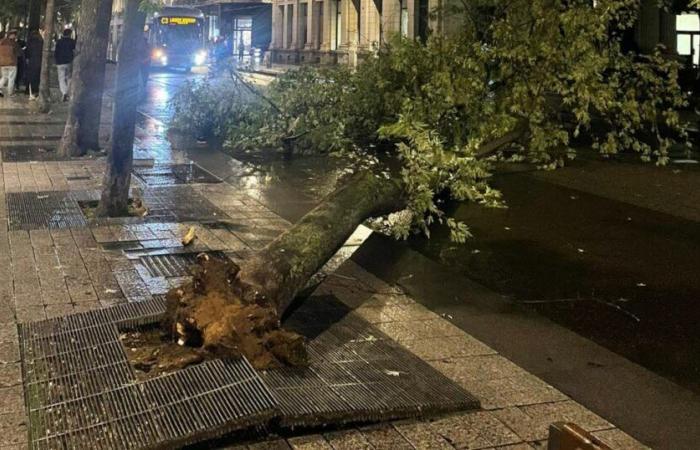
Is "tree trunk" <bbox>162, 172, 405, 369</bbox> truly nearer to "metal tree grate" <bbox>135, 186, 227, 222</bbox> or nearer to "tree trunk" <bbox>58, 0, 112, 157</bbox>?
"metal tree grate" <bbox>135, 186, 227, 222</bbox>

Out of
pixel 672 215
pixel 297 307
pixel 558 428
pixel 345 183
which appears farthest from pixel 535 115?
pixel 558 428

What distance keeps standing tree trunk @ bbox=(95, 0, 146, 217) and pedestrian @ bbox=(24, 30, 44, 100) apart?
671 inches

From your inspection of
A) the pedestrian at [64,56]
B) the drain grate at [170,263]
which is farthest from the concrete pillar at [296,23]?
the drain grate at [170,263]

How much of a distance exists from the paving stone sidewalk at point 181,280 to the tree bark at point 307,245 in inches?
21.8

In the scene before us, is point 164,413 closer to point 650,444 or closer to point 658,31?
point 650,444

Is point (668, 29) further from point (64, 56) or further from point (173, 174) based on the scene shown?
point (173, 174)

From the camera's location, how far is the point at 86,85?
14641mm

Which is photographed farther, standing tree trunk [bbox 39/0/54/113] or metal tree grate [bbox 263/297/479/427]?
standing tree trunk [bbox 39/0/54/113]

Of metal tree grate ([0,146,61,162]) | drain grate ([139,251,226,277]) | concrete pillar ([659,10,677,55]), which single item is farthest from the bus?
drain grate ([139,251,226,277])

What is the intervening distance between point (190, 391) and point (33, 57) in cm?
2481

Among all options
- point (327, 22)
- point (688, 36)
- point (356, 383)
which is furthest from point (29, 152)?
point (327, 22)

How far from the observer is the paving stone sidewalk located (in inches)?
172

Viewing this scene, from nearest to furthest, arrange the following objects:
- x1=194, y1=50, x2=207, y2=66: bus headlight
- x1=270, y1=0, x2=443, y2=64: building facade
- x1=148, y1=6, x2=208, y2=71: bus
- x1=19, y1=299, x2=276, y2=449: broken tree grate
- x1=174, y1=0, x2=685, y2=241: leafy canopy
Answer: x1=19, y1=299, x2=276, y2=449: broken tree grate
x1=174, y1=0, x2=685, y2=241: leafy canopy
x1=270, y1=0, x2=443, y2=64: building facade
x1=194, y1=50, x2=207, y2=66: bus headlight
x1=148, y1=6, x2=208, y2=71: bus

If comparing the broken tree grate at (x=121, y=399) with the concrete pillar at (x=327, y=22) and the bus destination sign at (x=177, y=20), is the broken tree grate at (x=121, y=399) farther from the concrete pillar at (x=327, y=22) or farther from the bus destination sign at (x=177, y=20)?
the concrete pillar at (x=327, y=22)
